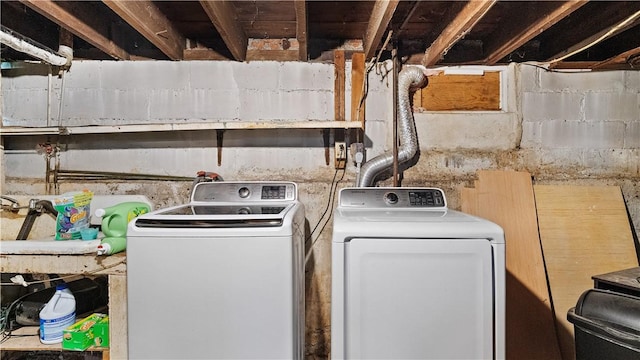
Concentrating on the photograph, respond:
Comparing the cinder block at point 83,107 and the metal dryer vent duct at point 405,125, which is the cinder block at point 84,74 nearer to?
the cinder block at point 83,107

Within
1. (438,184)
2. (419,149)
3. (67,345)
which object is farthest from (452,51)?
(67,345)

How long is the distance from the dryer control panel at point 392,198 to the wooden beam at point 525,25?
→ 0.98 m

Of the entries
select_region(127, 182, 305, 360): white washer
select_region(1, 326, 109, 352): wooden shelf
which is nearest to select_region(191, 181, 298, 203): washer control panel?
select_region(127, 182, 305, 360): white washer

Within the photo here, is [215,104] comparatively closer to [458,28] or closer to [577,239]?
[458,28]

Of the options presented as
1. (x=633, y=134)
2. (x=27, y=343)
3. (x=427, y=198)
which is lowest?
(x=27, y=343)

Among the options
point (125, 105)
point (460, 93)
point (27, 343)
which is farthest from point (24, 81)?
point (460, 93)

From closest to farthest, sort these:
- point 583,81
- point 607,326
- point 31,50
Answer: point 607,326 → point 31,50 → point 583,81

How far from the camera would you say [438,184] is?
233 centimetres

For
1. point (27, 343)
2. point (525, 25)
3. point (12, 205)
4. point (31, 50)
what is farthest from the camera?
point (12, 205)

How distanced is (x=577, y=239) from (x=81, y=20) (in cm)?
319

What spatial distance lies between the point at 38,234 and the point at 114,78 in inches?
43.2

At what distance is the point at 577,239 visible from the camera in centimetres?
215

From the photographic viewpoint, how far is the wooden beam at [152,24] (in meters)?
1.60

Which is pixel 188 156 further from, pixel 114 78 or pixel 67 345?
pixel 67 345
